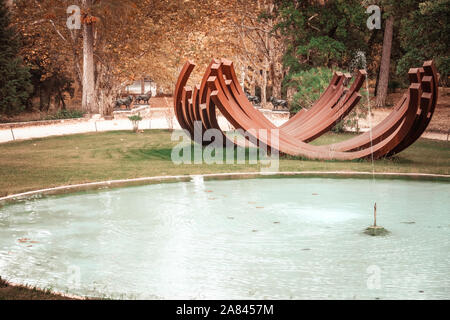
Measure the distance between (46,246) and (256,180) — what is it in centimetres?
625

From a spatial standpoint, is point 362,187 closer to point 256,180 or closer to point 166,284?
point 256,180

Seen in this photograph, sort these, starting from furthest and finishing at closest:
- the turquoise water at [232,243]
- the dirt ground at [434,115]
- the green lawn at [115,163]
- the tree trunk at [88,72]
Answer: the tree trunk at [88,72] → the dirt ground at [434,115] → the green lawn at [115,163] → the turquoise water at [232,243]

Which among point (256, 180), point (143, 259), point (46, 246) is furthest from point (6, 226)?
point (256, 180)

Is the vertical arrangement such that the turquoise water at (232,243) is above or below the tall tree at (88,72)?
below

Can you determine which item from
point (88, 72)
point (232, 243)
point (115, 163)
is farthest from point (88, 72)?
point (232, 243)

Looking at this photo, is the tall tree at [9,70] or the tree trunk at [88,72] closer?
the tall tree at [9,70]

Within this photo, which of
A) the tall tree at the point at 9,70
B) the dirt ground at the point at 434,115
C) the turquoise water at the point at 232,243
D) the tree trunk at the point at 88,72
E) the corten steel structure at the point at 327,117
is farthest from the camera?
the tree trunk at the point at 88,72

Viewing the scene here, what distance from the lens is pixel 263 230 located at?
30.9 ft

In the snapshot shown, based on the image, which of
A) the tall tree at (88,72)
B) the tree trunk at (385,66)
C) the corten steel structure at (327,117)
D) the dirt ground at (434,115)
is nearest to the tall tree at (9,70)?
the dirt ground at (434,115)

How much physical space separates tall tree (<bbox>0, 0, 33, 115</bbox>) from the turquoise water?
55.7 feet

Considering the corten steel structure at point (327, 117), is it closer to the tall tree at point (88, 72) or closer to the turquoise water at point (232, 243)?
the turquoise water at point (232, 243)

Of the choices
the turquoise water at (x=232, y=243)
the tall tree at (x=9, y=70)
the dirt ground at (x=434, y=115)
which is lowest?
the turquoise water at (x=232, y=243)

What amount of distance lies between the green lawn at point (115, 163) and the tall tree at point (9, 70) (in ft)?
20.3

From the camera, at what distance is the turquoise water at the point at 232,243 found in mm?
6844
